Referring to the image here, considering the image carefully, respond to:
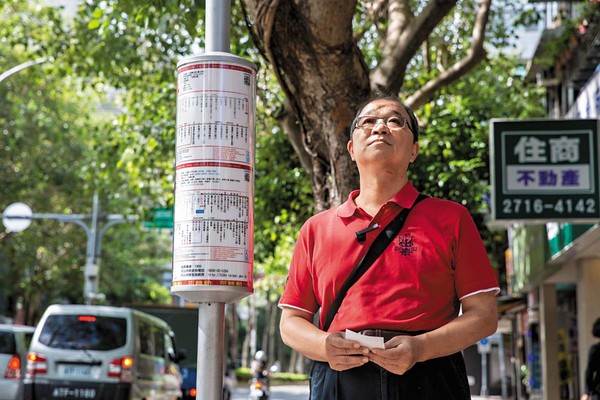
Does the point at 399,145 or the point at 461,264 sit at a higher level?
the point at 399,145

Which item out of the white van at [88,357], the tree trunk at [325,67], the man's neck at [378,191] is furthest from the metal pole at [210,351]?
the white van at [88,357]

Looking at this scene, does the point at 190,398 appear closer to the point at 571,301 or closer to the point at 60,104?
the point at 571,301

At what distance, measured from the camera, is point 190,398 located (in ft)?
67.7

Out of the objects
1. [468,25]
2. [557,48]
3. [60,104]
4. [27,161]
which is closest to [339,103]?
[468,25]

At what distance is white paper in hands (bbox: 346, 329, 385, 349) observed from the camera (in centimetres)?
320

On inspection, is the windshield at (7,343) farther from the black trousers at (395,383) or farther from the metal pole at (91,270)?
the black trousers at (395,383)

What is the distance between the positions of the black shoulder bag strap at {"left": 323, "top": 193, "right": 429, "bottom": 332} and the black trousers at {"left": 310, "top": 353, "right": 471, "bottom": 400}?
194 mm

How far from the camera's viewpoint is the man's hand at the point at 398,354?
3180 millimetres

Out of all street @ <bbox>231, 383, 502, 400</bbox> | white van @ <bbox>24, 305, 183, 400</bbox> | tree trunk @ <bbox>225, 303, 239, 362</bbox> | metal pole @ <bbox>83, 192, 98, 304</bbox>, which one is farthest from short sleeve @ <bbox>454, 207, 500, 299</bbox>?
tree trunk @ <bbox>225, 303, 239, 362</bbox>

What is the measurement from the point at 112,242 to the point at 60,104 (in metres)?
5.75

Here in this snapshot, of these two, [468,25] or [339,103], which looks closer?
[339,103]

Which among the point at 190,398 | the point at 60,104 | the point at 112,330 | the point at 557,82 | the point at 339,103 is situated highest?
the point at 60,104

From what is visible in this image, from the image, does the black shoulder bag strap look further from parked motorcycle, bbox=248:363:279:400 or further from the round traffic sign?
the round traffic sign

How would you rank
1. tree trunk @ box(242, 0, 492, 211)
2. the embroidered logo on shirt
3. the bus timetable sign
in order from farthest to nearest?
the bus timetable sign < tree trunk @ box(242, 0, 492, 211) < the embroidered logo on shirt
